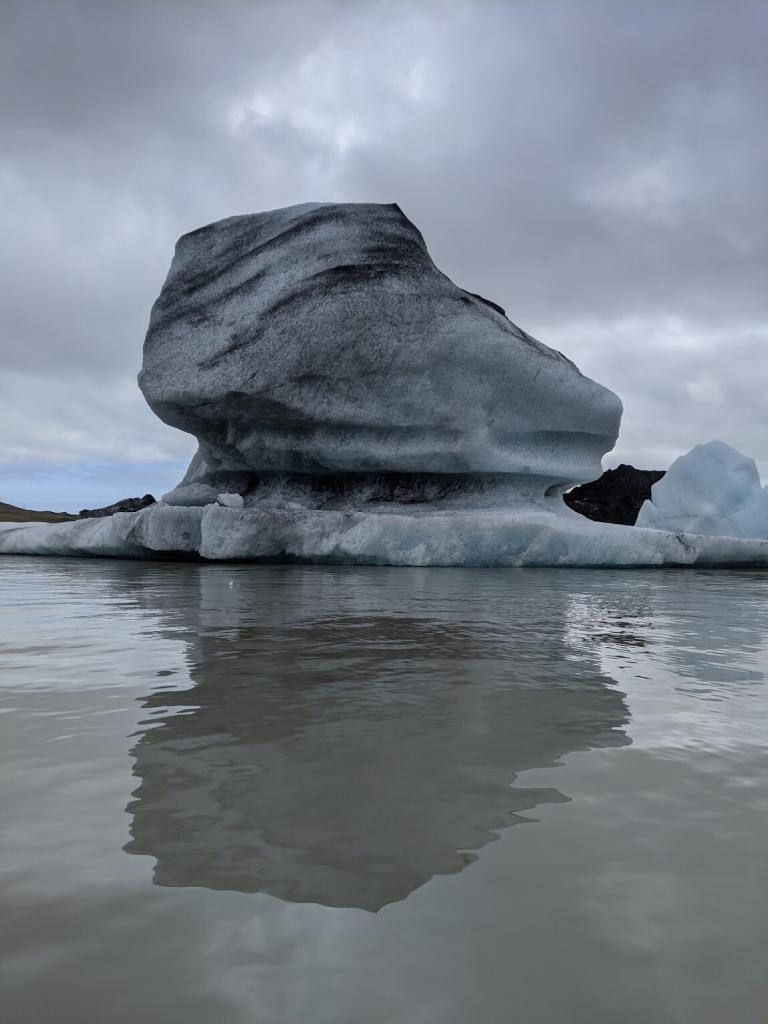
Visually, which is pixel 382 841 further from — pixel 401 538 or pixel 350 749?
pixel 401 538

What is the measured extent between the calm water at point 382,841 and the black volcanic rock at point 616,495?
19.3m

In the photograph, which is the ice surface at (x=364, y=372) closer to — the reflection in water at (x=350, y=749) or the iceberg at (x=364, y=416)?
the iceberg at (x=364, y=416)

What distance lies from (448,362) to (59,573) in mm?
4684

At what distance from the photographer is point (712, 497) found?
47.1 ft

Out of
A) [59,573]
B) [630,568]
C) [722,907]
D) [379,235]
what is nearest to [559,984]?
[722,907]

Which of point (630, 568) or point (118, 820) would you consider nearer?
point (118, 820)

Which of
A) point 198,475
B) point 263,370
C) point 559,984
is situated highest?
point 263,370

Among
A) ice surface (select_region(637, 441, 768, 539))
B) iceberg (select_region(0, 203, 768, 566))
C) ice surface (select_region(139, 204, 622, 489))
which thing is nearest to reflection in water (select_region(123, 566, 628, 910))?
iceberg (select_region(0, 203, 768, 566))

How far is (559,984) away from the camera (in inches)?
22.5

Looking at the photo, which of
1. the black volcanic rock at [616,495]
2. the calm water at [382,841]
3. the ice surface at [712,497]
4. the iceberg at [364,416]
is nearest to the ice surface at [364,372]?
the iceberg at [364,416]

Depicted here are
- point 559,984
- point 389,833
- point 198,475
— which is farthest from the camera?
point 198,475

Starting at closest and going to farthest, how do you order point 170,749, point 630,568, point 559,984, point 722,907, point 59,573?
point 559,984 < point 722,907 < point 170,749 < point 59,573 < point 630,568

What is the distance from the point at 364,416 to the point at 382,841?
780 cm

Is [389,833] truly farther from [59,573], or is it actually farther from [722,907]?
[59,573]
